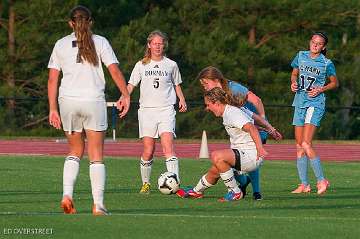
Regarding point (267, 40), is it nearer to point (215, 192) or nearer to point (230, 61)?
point (230, 61)

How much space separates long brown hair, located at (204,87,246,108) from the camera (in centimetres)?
1460

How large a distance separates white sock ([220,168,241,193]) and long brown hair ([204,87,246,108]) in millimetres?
773

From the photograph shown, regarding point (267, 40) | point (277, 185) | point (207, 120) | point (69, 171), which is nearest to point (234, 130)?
point (69, 171)

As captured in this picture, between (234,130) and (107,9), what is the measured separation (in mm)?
32539

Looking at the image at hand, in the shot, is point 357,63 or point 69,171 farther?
point 357,63

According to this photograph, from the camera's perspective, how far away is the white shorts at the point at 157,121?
16438 millimetres

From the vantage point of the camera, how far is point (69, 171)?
12.5 meters

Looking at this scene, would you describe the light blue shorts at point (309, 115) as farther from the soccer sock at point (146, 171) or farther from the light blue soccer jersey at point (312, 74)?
the soccer sock at point (146, 171)

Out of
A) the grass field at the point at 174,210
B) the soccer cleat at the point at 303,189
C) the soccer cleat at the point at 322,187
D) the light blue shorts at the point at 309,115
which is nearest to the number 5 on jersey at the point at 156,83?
the grass field at the point at 174,210

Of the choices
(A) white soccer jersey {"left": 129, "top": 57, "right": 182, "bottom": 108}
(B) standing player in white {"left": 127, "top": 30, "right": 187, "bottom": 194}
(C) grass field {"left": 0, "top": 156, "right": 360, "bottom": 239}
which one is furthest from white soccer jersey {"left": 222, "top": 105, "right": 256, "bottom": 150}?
(A) white soccer jersey {"left": 129, "top": 57, "right": 182, "bottom": 108}

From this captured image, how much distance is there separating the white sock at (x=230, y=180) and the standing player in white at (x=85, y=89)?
2.53m

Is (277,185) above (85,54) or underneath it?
underneath

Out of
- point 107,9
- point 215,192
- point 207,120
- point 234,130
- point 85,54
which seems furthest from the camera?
point 107,9

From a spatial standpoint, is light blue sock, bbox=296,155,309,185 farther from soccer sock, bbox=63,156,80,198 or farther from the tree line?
the tree line
